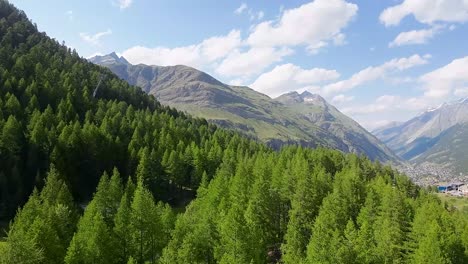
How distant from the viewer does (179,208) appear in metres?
107

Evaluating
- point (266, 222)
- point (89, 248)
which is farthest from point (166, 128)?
point (89, 248)

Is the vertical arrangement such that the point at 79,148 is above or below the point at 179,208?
above

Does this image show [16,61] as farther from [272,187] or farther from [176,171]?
[272,187]

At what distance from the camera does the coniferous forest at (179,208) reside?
186 ft

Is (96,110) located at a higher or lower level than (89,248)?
higher

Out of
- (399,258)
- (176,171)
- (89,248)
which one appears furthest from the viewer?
(176,171)

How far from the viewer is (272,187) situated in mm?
83938

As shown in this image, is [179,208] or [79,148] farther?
[79,148]

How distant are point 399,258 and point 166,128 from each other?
97.1 m

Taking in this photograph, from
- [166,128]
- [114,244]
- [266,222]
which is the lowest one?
[114,244]

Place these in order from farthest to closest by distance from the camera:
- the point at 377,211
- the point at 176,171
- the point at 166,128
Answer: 1. the point at 166,128
2. the point at 176,171
3. the point at 377,211

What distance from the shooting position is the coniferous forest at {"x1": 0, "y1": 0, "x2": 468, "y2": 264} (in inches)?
2238

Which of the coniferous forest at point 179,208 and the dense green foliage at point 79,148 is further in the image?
the dense green foliage at point 79,148

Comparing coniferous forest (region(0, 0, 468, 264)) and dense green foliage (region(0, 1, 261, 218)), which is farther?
dense green foliage (region(0, 1, 261, 218))
